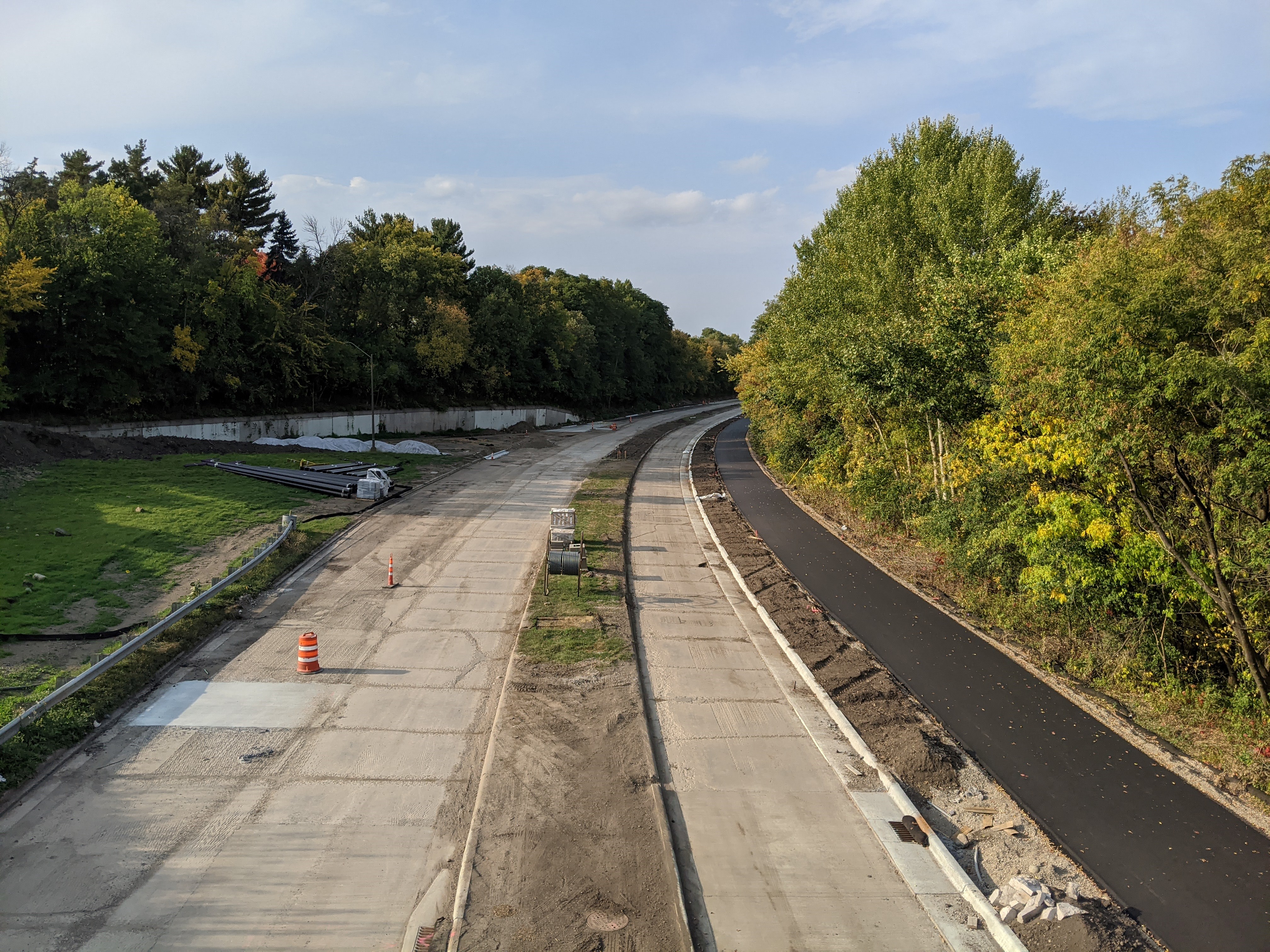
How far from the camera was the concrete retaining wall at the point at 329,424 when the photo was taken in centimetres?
3631

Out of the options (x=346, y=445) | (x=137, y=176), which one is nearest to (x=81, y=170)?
(x=137, y=176)

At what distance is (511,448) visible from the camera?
155 feet

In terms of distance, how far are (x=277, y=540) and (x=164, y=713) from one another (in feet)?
30.5

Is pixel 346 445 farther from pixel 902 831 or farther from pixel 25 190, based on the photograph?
pixel 902 831

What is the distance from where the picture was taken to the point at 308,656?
503 inches

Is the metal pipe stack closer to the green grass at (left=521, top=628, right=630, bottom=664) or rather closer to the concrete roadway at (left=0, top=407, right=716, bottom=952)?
the concrete roadway at (left=0, top=407, right=716, bottom=952)

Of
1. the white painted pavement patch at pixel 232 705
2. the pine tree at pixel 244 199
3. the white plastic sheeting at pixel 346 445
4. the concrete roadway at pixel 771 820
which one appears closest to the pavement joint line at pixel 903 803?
the concrete roadway at pixel 771 820

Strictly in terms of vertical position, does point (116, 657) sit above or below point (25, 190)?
below

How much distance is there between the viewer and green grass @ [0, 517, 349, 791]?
9.56 m

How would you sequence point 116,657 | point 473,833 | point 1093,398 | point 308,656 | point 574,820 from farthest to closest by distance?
point 308,656 < point 116,657 < point 1093,398 < point 574,820 < point 473,833

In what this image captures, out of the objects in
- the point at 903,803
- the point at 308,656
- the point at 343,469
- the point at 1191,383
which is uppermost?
the point at 1191,383

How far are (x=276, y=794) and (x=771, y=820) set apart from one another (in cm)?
601

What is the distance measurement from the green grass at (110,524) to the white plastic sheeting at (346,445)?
6.62 m

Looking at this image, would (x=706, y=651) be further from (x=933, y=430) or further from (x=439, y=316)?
(x=439, y=316)
